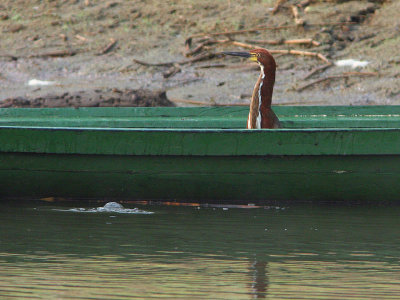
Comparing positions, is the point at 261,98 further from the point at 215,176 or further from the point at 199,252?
the point at 199,252

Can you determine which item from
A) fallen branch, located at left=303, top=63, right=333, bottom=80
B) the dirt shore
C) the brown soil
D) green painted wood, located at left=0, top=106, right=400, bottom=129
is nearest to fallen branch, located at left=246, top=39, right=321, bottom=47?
the dirt shore

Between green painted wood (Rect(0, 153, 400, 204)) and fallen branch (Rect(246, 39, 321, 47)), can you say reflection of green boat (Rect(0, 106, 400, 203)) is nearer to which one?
green painted wood (Rect(0, 153, 400, 204))

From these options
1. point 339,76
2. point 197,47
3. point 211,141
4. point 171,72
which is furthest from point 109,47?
point 211,141

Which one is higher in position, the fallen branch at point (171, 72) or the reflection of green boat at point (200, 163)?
the reflection of green boat at point (200, 163)

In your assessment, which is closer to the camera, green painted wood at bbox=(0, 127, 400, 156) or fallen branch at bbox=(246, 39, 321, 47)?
green painted wood at bbox=(0, 127, 400, 156)

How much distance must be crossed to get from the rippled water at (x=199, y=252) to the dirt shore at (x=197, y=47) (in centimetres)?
702

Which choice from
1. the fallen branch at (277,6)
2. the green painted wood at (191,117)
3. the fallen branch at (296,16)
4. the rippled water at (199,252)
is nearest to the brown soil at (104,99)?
the green painted wood at (191,117)

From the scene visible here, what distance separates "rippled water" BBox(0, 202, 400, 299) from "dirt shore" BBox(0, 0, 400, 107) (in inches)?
276

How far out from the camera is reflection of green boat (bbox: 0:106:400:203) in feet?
24.0

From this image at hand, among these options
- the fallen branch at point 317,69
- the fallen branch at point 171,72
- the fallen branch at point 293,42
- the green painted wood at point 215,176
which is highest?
the green painted wood at point 215,176

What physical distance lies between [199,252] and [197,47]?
11535 mm

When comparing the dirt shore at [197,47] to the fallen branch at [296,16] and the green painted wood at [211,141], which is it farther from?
the green painted wood at [211,141]

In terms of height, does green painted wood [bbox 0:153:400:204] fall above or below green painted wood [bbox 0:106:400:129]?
above

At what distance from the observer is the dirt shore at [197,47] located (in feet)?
49.3
